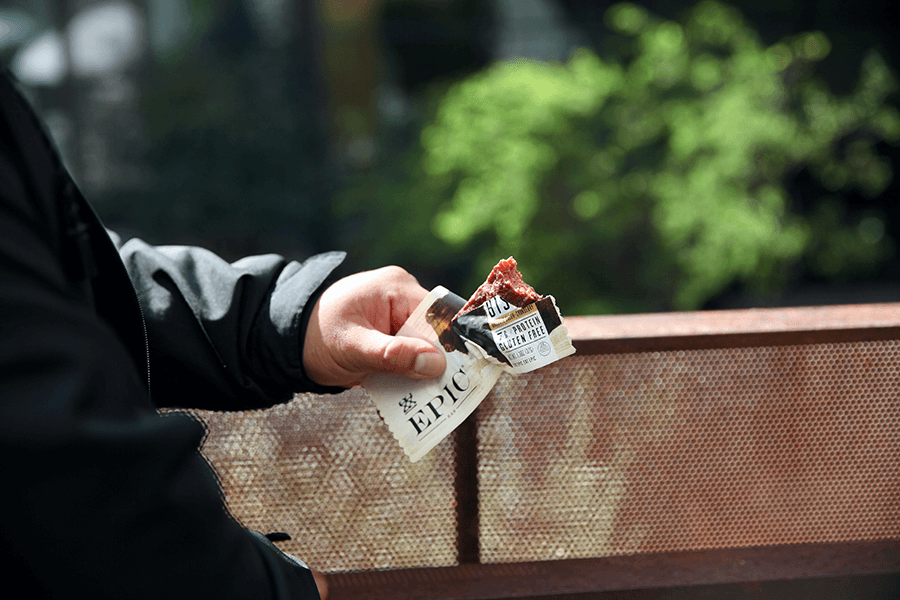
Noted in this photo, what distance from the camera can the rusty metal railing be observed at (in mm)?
1586

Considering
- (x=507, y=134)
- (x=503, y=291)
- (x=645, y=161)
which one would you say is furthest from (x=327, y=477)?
(x=645, y=161)

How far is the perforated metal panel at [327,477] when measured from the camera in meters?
1.57

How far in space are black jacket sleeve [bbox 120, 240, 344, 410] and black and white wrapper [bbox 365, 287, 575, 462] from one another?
171mm

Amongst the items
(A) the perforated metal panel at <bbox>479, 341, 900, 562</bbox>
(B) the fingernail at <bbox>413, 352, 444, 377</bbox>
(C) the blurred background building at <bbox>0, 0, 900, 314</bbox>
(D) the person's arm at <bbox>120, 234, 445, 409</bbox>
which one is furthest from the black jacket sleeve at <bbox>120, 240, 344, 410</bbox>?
(C) the blurred background building at <bbox>0, 0, 900, 314</bbox>

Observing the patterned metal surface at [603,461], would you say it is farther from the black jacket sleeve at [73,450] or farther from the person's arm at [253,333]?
the black jacket sleeve at [73,450]

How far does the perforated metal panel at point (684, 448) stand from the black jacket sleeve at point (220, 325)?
46 cm

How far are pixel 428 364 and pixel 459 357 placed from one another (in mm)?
74

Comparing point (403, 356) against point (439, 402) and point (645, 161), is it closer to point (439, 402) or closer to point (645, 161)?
point (439, 402)

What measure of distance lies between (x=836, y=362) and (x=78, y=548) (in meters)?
1.53

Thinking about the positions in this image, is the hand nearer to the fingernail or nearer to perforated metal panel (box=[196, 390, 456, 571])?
the fingernail

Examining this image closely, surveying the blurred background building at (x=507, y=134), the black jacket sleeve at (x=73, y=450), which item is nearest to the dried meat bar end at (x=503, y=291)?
the black jacket sleeve at (x=73, y=450)

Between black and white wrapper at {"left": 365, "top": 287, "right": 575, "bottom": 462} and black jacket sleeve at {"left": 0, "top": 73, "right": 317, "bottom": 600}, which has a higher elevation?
black jacket sleeve at {"left": 0, "top": 73, "right": 317, "bottom": 600}

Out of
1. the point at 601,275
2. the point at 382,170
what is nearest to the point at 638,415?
the point at 601,275

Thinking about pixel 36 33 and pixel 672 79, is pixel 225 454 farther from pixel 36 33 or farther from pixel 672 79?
pixel 36 33
